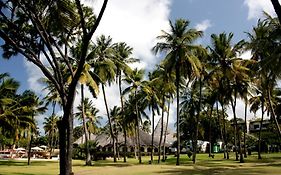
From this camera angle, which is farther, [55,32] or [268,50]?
[268,50]

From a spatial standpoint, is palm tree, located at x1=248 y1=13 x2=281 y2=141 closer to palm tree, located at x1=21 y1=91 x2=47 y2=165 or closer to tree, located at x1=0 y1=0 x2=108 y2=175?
tree, located at x1=0 y1=0 x2=108 y2=175

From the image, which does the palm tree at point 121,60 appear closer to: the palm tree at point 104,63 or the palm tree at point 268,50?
the palm tree at point 104,63

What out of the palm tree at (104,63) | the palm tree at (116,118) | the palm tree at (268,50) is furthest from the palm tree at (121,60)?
the palm tree at (116,118)

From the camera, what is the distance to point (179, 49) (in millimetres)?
41969

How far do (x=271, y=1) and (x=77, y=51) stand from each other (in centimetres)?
3094

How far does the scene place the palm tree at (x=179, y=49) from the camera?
41812mm

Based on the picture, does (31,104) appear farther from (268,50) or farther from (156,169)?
(268,50)

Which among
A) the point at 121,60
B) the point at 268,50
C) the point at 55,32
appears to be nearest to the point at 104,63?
the point at 121,60

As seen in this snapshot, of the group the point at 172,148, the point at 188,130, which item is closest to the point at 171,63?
the point at 188,130

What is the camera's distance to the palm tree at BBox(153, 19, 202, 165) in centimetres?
4181

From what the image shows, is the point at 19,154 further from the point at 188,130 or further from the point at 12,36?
the point at 12,36

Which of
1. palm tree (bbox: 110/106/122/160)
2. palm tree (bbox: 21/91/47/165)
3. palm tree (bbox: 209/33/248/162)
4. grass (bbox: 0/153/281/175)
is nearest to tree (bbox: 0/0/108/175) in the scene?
grass (bbox: 0/153/281/175)

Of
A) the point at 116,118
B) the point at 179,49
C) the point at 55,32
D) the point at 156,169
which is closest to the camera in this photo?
the point at 55,32

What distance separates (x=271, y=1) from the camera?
13.9 m
